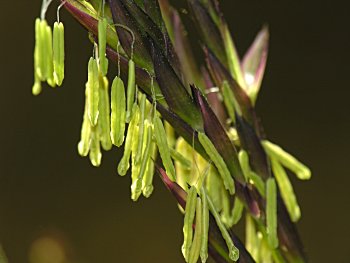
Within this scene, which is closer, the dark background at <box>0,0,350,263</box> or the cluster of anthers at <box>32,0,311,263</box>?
the cluster of anthers at <box>32,0,311,263</box>

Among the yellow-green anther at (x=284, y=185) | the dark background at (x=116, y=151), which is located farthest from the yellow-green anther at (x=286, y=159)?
the dark background at (x=116, y=151)

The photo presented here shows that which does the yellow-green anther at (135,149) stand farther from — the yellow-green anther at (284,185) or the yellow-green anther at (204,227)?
the yellow-green anther at (284,185)

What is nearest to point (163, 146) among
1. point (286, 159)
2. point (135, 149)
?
point (135, 149)

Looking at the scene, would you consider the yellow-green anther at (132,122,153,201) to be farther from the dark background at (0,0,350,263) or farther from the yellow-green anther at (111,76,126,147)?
the dark background at (0,0,350,263)

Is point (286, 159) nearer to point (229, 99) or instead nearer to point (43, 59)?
point (229, 99)

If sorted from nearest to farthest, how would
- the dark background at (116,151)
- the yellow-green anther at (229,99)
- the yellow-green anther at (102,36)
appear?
the yellow-green anther at (102,36)
the yellow-green anther at (229,99)
the dark background at (116,151)

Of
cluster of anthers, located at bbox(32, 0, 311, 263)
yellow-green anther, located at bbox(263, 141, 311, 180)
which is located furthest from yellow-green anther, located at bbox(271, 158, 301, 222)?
cluster of anthers, located at bbox(32, 0, 311, 263)

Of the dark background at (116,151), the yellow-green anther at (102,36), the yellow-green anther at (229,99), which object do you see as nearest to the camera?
the yellow-green anther at (102,36)
